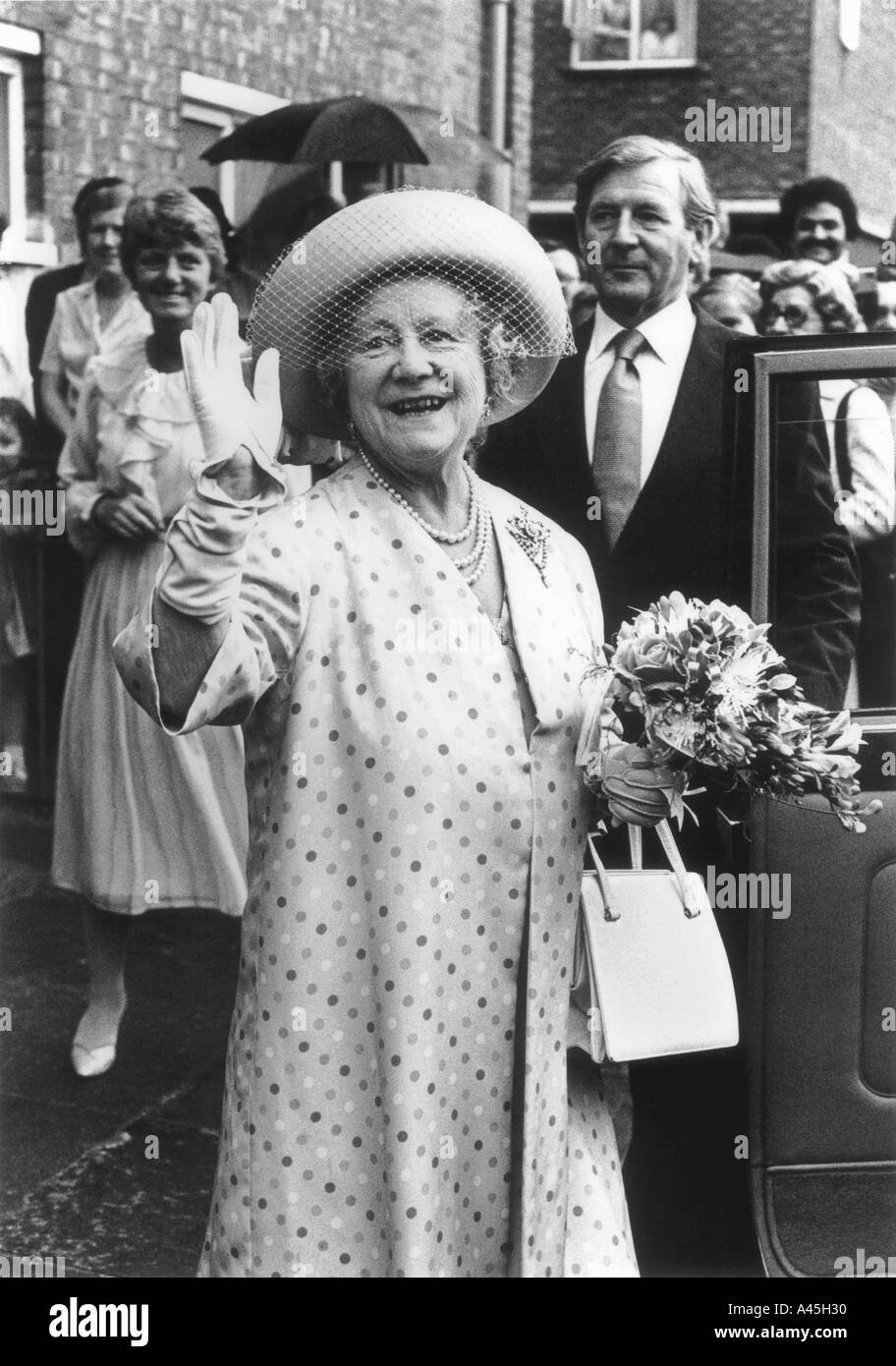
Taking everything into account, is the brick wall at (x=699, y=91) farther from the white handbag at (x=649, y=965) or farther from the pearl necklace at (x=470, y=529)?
the white handbag at (x=649, y=965)

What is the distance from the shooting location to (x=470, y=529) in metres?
2.79

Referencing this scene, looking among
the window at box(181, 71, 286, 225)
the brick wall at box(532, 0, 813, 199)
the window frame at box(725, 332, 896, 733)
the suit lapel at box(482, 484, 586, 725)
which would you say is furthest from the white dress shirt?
the window at box(181, 71, 286, 225)

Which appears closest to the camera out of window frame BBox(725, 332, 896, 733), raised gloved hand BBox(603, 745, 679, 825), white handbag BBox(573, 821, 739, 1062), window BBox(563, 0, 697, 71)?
raised gloved hand BBox(603, 745, 679, 825)

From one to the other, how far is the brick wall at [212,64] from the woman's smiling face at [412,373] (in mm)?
1915

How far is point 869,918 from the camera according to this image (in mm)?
3371

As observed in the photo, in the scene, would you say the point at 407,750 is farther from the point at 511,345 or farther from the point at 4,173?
the point at 4,173

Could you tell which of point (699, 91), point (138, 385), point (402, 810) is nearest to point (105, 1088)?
point (138, 385)

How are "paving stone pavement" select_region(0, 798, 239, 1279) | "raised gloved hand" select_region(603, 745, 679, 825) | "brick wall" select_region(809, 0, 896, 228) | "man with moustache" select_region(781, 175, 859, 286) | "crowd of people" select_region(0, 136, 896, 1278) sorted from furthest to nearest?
"man with moustache" select_region(781, 175, 859, 286) → "brick wall" select_region(809, 0, 896, 228) → "paving stone pavement" select_region(0, 798, 239, 1279) → "raised gloved hand" select_region(603, 745, 679, 825) → "crowd of people" select_region(0, 136, 896, 1278)

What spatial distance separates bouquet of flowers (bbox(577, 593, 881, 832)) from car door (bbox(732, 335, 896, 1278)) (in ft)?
1.98

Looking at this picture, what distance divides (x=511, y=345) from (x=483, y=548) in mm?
304

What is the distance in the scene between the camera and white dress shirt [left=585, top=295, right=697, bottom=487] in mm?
3732

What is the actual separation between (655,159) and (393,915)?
69.8 inches

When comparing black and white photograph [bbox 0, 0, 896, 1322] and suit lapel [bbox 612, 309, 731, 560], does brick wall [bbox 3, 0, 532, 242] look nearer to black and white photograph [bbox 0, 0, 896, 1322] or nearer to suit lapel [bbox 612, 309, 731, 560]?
black and white photograph [bbox 0, 0, 896, 1322]

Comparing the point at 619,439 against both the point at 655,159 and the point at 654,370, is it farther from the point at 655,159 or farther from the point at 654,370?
the point at 655,159
